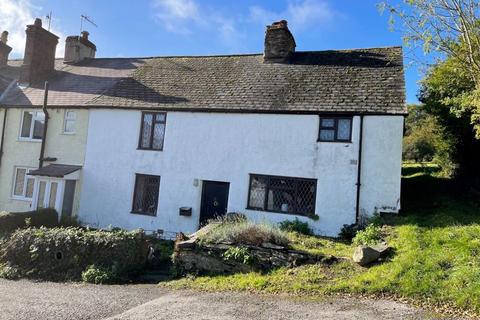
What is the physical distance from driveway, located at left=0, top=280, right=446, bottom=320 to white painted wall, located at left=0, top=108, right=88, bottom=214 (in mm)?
9736

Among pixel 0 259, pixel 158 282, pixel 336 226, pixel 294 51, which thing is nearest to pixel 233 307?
pixel 158 282

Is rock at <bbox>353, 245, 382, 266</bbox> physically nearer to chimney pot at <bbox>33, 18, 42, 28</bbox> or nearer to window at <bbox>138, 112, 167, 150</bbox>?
window at <bbox>138, 112, 167, 150</bbox>

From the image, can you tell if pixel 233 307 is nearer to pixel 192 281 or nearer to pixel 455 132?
pixel 192 281

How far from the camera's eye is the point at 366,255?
9.33 m

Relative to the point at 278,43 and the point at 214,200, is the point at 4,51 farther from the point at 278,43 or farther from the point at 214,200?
the point at 214,200

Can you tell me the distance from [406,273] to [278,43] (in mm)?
13501

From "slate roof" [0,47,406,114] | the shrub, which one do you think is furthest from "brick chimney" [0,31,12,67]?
the shrub

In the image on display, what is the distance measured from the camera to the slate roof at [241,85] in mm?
15219

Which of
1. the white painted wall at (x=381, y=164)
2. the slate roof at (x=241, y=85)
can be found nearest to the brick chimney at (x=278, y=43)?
the slate roof at (x=241, y=85)

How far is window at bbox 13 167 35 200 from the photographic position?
1915 centimetres

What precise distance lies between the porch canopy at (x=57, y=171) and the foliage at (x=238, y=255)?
1006 centimetres

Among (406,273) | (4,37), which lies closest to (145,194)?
(406,273)

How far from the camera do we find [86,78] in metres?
21.5

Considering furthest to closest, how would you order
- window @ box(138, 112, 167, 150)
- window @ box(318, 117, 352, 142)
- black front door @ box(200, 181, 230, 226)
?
1. window @ box(138, 112, 167, 150)
2. black front door @ box(200, 181, 230, 226)
3. window @ box(318, 117, 352, 142)
